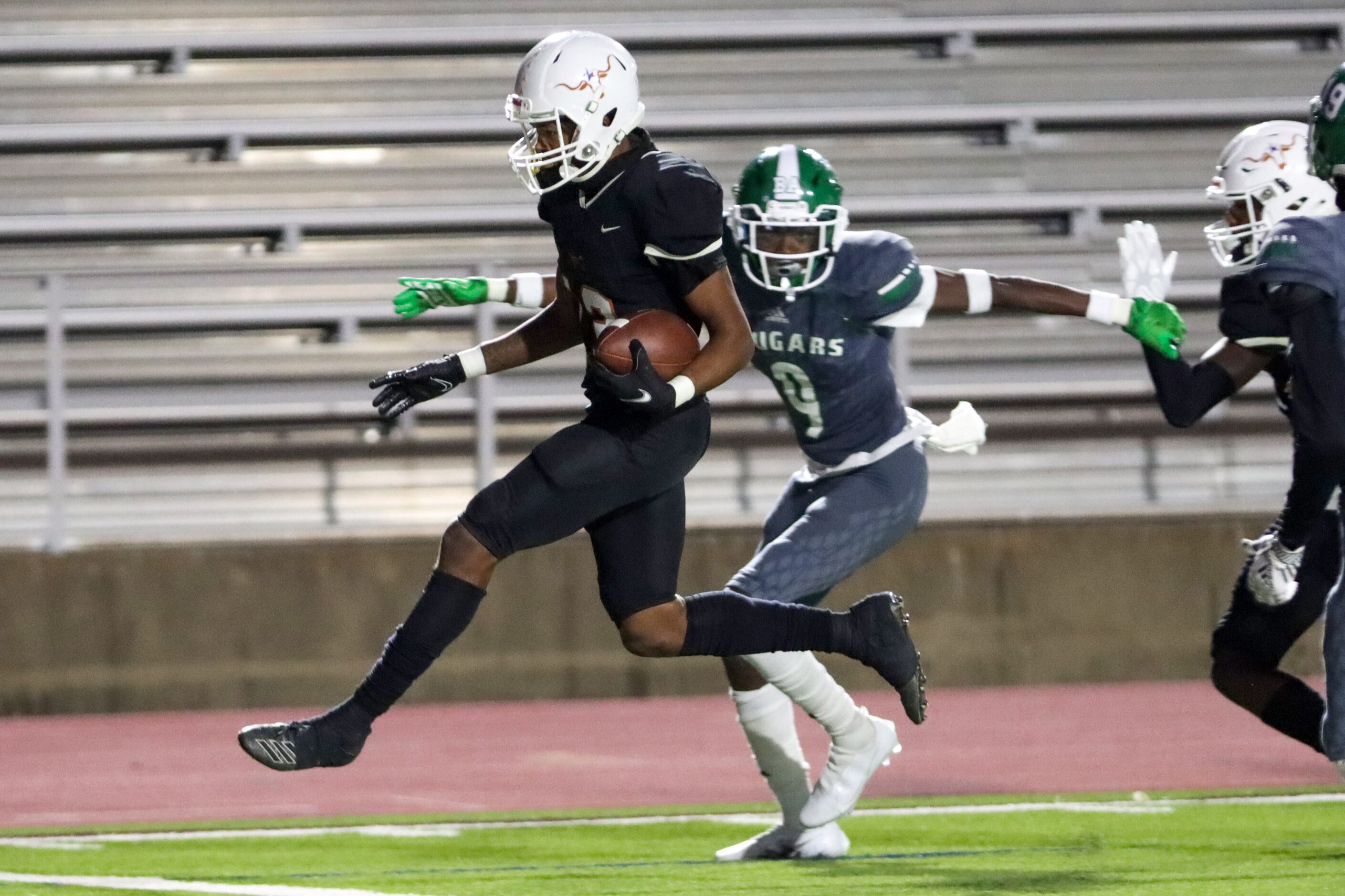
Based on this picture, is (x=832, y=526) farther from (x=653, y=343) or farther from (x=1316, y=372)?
→ (x=1316, y=372)

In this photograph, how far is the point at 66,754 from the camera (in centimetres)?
804

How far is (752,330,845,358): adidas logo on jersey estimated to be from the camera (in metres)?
5.45

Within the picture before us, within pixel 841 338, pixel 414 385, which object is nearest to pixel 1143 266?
pixel 841 338

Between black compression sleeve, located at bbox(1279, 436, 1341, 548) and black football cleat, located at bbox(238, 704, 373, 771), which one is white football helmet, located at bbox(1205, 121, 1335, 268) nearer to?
black compression sleeve, located at bbox(1279, 436, 1341, 548)

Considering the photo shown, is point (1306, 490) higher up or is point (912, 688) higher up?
point (1306, 490)

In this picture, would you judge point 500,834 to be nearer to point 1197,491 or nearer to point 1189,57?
point 1197,491

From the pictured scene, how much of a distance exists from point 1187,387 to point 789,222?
1.10 meters

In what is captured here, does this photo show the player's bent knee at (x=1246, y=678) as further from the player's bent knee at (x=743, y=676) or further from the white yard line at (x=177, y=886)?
the white yard line at (x=177, y=886)

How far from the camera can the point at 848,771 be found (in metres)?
5.38

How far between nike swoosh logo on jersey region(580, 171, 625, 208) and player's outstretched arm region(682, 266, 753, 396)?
29 centimetres

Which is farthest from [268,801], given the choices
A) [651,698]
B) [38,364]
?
[38,364]

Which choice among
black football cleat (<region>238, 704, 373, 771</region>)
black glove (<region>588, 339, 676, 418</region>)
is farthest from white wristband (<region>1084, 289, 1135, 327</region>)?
black football cleat (<region>238, 704, 373, 771</region>)

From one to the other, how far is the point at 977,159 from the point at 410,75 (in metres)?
3.25

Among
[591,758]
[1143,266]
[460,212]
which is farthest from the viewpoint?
[460,212]
